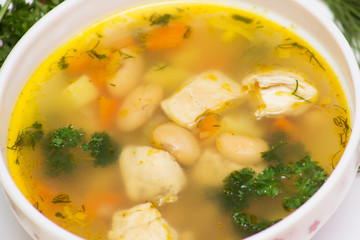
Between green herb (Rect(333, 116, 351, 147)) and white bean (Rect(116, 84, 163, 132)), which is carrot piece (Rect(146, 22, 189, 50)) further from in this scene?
green herb (Rect(333, 116, 351, 147))

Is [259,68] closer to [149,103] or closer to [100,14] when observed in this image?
[149,103]

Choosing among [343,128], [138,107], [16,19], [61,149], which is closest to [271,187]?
[343,128]

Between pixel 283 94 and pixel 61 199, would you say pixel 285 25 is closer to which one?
pixel 283 94

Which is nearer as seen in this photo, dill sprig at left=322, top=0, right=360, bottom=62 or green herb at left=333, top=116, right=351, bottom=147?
green herb at left=333, top=116, right=351, bottom=147

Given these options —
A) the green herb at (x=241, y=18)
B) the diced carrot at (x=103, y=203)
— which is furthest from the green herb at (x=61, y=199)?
the green herb at (x=241, y=18)

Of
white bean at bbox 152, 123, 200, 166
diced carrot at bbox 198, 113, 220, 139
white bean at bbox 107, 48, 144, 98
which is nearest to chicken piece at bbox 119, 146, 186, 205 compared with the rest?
white bean at bbox 152, 123, 200, 166

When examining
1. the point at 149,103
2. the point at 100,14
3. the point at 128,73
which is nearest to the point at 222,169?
the point at 149,103
